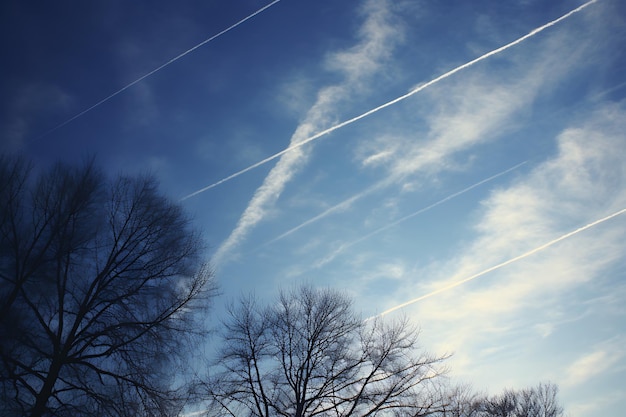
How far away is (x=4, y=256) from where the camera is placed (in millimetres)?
13352

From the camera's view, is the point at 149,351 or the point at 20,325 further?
the point at 149,351

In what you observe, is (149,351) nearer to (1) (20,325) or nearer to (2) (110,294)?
(2) (110,294)

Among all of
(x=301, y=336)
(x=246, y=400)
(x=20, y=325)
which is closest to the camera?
(x=20, y=325)

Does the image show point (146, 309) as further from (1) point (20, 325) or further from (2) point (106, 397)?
(1) point (20, 325)

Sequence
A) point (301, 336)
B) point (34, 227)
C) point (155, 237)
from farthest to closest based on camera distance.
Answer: point (301, 336) → point (155, 237) → point (34, 227)

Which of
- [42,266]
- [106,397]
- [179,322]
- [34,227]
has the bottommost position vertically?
[106,397]

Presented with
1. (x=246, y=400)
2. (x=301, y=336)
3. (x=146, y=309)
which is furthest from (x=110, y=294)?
(x=301, y=336)

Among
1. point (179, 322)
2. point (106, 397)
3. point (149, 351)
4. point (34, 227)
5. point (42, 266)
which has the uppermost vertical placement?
point (34, 227)

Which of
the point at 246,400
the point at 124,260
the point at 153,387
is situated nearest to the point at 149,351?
the point at 153,387

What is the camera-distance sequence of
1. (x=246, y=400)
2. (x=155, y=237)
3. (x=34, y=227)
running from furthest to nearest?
(x=246, y=400), (x=155, y=237), (x=34, y=227)

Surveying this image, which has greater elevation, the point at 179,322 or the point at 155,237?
the point at 155,237

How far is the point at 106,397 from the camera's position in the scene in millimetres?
13953

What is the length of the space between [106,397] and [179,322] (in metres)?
3.28

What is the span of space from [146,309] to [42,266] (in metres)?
3.57
